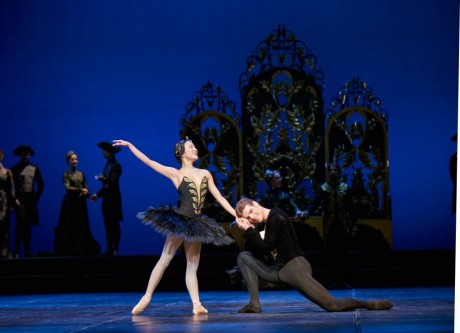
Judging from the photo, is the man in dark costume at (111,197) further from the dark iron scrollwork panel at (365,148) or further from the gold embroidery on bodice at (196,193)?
the gold embroidery on bodice at (196,193)

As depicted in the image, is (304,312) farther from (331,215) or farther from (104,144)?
(104,144)

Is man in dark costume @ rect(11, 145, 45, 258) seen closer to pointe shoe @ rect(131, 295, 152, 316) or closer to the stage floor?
the stage floor

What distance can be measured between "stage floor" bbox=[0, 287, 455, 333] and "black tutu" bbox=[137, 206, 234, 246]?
22.3 inches

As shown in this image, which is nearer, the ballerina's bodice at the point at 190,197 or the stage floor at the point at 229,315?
the stage floor at the point at 229,315

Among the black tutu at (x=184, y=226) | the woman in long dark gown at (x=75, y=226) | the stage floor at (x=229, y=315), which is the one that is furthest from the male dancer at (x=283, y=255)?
the woman in long dark gown at (x=75, y=226)

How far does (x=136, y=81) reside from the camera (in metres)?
13.2

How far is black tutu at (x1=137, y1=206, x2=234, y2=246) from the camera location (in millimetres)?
6309

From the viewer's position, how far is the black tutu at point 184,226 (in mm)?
6309

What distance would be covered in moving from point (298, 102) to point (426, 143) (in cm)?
234

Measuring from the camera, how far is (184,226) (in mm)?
6348

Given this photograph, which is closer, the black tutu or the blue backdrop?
the black tutu

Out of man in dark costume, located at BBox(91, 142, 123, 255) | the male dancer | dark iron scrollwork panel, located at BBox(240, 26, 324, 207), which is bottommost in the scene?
the male dancer

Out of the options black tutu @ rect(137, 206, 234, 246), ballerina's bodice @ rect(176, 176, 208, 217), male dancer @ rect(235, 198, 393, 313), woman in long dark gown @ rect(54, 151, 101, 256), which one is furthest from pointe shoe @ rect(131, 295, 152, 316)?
woman in long dark gown @ rect(54, 151, 101, 256)

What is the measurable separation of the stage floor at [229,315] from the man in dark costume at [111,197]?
7.22 ft
